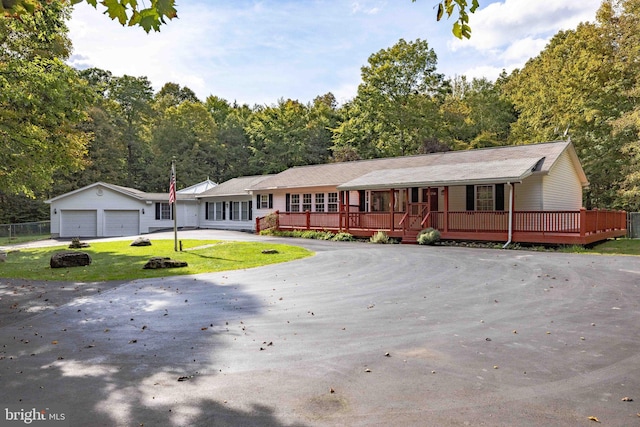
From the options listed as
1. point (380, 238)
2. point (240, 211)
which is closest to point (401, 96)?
point (240, 211)

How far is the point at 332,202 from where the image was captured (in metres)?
26.1

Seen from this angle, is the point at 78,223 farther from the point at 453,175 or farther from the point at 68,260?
the point at 453,175

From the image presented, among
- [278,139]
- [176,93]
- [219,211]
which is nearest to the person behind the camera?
[219,211]

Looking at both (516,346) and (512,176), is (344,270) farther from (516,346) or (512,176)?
(512,176)

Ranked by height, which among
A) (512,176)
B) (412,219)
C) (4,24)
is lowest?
(412,219)

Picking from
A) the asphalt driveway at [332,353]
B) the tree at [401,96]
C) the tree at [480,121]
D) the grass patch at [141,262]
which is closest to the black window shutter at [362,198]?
the grass patch at [141,262]

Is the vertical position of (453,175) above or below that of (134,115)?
below

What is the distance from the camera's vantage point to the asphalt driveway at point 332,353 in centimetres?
367

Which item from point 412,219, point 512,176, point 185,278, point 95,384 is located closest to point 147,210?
point 412,219

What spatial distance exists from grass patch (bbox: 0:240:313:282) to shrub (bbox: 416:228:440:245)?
206 inches

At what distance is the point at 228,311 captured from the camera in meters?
7.51

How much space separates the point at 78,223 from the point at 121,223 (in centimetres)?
296

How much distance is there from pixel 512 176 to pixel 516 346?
12843 mm

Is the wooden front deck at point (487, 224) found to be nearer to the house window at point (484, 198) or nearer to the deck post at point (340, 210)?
the deck post at point (340, 210)
